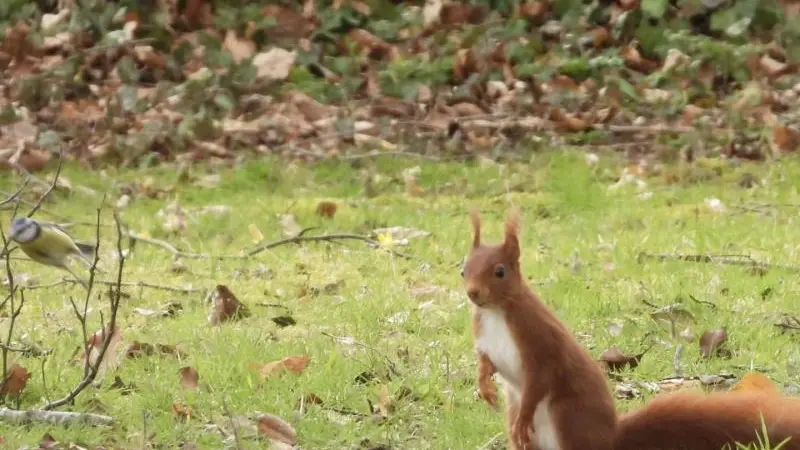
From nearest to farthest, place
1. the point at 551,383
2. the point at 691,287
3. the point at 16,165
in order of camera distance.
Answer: the point at 551,383 < the point at 691,287 < the point at 16,165

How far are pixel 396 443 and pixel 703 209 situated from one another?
10.3 ft

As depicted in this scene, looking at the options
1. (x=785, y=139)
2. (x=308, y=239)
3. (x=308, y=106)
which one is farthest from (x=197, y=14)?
(x=308, y=239)

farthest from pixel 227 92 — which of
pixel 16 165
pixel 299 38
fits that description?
pixel 16 165

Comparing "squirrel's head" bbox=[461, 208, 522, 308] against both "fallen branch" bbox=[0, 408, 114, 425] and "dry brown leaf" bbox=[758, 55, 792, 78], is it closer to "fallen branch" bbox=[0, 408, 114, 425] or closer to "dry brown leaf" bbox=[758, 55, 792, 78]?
"fallen branch" bbox=[0, 408, 114, 425]

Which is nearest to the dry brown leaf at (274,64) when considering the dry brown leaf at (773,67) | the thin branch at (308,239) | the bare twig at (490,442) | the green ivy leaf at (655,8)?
the green ivy leaf at (655,8)

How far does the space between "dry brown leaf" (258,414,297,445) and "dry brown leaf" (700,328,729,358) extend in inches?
46.4

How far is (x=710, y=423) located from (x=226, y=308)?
211cm

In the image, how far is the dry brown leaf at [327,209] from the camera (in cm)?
611

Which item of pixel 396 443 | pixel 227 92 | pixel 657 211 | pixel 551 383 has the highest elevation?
pixel 551 383

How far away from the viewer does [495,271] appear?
260 cm

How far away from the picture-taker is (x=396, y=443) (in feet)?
10.1

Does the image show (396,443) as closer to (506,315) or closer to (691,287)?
(506,315)

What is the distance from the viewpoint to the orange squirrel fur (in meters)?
2.55

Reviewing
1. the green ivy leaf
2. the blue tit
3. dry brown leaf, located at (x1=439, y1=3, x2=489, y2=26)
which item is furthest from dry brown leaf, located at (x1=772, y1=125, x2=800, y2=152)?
the blue tit
